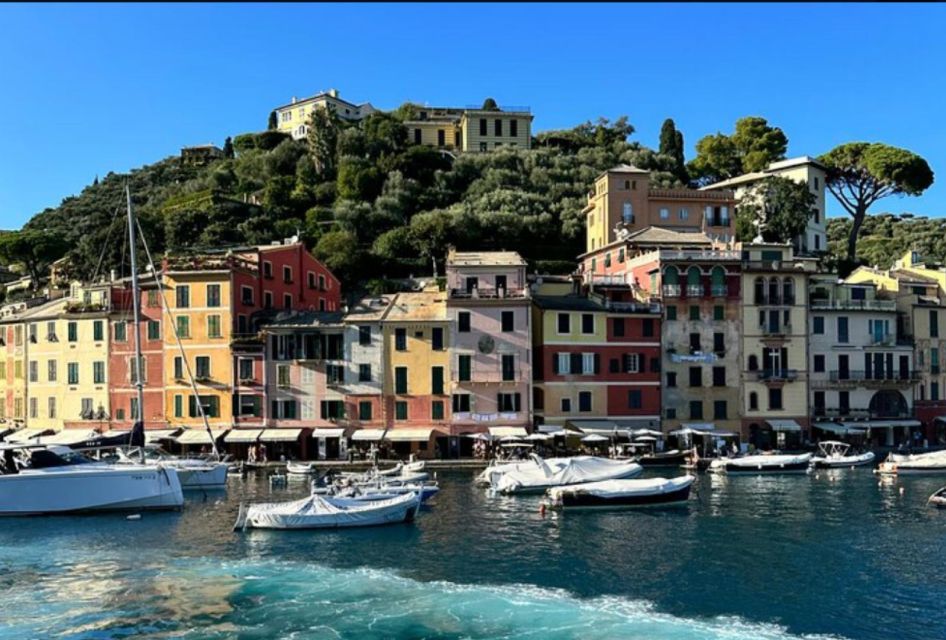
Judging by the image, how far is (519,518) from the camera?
38.9m

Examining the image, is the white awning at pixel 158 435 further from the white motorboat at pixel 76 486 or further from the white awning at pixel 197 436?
the white motorboat at pixel 76 486

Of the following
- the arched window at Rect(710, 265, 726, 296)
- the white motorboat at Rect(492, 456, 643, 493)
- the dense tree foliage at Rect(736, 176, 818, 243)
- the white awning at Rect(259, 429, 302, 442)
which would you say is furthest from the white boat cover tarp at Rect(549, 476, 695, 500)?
the dense tree foliage at Rect(736, 176, 818, 243)

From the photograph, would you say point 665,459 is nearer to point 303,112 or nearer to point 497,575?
point 497,575

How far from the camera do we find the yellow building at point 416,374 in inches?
2281

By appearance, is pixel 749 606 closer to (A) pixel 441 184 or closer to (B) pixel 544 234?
(B) pixel 544 234

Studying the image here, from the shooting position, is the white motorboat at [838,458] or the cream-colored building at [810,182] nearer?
the white motorboat at [838,458]

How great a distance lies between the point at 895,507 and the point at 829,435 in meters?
22.5

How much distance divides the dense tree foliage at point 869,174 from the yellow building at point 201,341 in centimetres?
6103

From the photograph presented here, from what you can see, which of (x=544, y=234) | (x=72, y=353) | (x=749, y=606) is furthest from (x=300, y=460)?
(x=544, y=234)

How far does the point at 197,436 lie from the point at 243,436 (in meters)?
2.93

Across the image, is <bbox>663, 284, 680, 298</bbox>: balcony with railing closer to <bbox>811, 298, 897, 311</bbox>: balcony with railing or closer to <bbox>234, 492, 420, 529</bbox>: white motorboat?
<bbox>811, 298, 897, 311</bbox>: balcony with railing

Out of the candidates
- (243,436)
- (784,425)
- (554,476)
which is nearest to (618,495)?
→ (554,476)

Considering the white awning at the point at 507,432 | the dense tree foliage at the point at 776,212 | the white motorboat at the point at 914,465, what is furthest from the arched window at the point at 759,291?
the white awning at the point at 507,432

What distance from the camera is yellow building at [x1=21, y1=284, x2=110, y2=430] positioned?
5950cm
